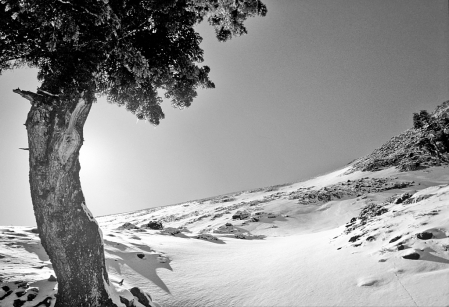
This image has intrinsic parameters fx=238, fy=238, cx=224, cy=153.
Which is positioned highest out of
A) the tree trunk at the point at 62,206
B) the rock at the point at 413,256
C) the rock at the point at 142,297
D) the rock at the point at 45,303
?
the tree trunk at the point at 62,206

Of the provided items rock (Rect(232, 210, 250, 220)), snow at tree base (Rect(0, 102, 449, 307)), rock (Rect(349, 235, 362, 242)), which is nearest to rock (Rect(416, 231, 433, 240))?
snow at tree base (Rect(0, 102, 449, 307))

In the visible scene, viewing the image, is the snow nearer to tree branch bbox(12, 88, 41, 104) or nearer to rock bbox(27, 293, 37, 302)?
rock bbox(27, 293, 37, 302)

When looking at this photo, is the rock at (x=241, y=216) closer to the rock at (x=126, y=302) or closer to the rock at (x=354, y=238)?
the rock at (x=354, y=238)

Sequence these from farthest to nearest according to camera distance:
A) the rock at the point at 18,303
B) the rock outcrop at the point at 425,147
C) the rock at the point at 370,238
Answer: the rock outcrop at the point at 425,147 → the rock at the point at 370,238 → the rock at the point at 18,303

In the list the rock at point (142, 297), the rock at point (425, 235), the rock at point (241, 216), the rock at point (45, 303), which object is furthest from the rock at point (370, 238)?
the rock at point (241, 216)

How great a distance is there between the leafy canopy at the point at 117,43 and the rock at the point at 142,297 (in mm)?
4540

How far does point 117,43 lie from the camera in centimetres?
509

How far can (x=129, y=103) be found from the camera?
8.04m

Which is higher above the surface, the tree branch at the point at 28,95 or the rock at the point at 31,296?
the tree branch at the point at 28,95

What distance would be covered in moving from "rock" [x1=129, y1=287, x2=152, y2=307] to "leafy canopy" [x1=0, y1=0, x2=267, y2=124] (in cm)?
454

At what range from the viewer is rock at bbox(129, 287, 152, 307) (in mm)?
5250

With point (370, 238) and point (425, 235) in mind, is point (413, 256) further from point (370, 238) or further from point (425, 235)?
Answer: point (370, 238)

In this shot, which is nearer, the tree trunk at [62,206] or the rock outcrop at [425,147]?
the tree trunk at [62,206]

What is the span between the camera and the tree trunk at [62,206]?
4.59 m
